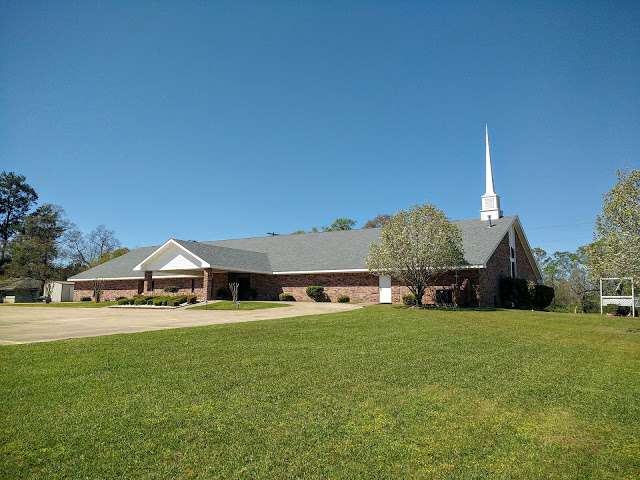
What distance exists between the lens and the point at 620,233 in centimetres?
1570

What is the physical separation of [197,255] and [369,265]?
41.1 feet

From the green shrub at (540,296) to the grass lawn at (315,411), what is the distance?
59.2ft

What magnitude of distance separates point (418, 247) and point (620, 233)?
893 centimetres

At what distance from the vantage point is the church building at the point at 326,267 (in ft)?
86.5

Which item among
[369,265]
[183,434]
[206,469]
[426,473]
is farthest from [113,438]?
[369,265]

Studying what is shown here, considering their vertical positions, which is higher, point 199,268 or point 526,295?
point 199,268

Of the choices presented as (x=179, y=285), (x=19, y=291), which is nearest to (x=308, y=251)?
(x=179, y=285)

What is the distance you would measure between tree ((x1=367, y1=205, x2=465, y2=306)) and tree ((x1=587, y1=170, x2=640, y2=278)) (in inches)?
283

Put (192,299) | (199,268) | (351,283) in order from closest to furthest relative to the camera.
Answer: (192,299)
(351,283)
(199,268)

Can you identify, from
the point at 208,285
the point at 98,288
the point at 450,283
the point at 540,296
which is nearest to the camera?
the point at 450,283

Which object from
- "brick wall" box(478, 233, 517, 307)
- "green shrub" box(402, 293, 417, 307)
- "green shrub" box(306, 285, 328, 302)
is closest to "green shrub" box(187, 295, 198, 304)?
"green shrub" box(306, 285, 328, 302)

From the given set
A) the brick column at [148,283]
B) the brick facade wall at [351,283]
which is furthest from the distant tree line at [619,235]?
the brick column at [148,283]

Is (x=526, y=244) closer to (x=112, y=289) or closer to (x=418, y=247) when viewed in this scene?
(x=418, y=247)

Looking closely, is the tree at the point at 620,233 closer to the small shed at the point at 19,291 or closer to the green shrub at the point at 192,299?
the green shrub at the point at 192,299
